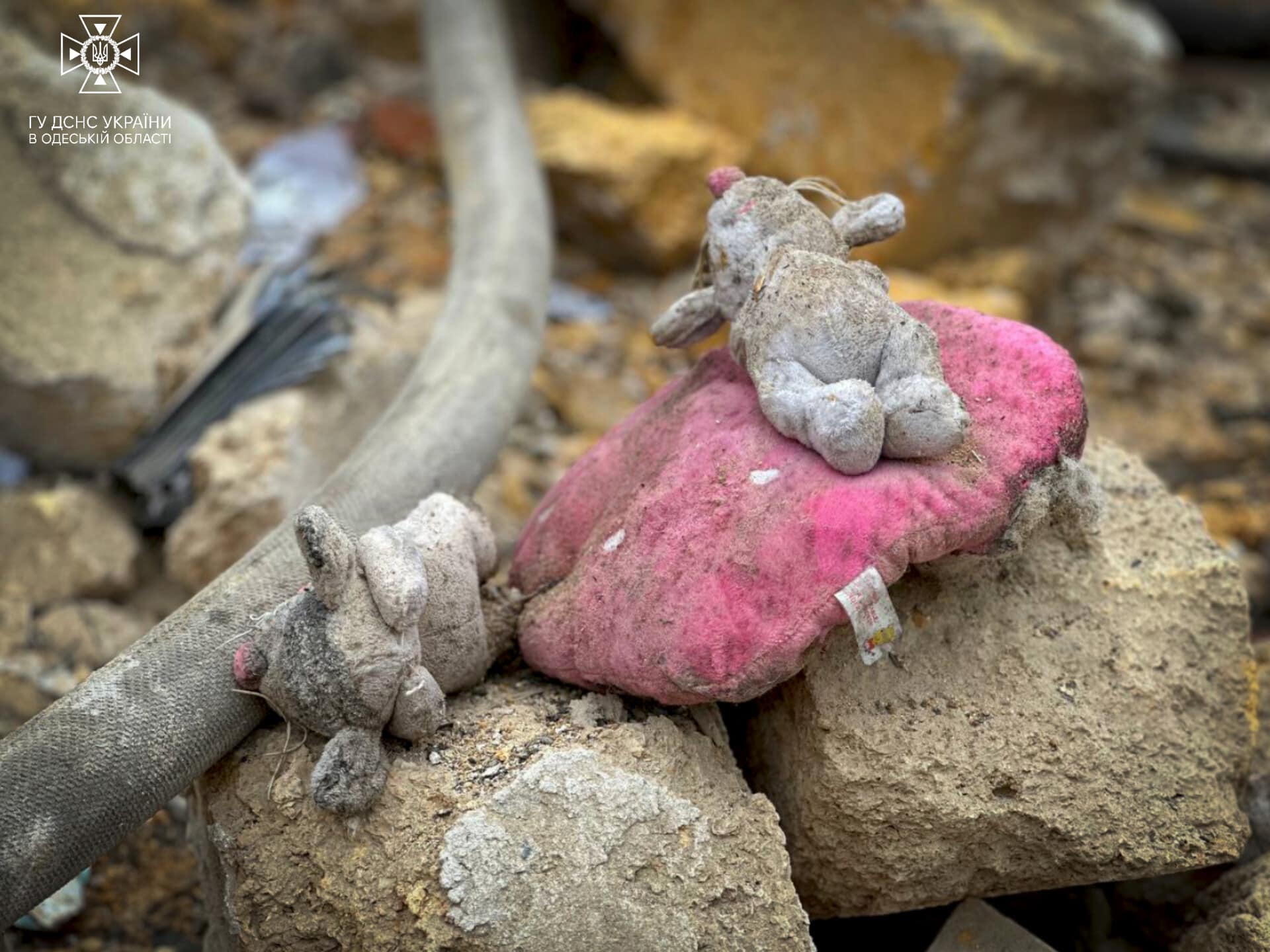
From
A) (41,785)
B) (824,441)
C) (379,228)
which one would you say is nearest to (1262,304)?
(379,228)

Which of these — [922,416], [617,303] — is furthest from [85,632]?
[617,303]

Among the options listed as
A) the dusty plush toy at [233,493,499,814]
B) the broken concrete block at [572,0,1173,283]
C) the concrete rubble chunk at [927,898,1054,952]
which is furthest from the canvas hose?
the concrete rubble chunk at [927,898,1054,952]

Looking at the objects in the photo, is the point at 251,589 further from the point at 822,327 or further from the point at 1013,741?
the point at 1013,741

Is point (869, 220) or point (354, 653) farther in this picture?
point (869, 220)

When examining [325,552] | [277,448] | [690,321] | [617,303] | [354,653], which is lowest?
[617,303]

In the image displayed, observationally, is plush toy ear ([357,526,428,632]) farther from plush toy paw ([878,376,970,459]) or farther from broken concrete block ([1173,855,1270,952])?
broken concrete block ([1173,855,1270,952])

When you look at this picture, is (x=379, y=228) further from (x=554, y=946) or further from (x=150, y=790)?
(x=554, y=946)

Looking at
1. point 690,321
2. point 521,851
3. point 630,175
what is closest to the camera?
point 521,851
